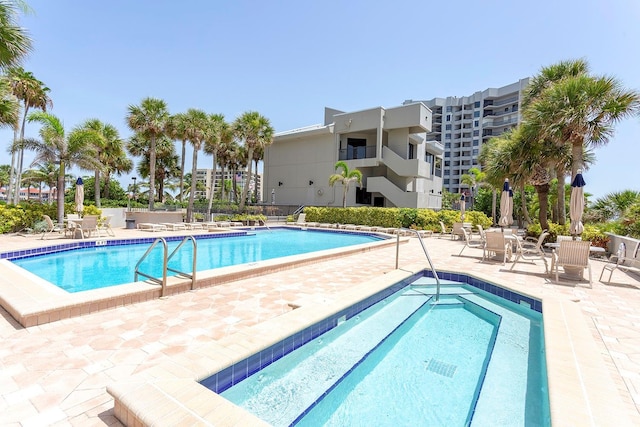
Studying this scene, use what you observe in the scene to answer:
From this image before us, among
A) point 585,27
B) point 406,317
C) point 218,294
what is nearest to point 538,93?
point 585,27

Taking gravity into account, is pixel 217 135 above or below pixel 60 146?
above

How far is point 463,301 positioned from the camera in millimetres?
5797

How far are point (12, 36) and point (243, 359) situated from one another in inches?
448

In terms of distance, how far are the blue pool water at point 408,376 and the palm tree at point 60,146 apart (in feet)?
48.0

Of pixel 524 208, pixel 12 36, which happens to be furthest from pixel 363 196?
pixel 12 36

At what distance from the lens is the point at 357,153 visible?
2667 cm

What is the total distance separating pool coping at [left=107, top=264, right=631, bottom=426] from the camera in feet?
6.56

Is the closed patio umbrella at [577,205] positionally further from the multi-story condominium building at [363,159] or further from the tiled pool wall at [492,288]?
the multi-story condominium building at [363,159]

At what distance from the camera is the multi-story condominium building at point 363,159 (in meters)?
24.0

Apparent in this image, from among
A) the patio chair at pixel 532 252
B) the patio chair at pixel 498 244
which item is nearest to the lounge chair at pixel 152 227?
the patio chair at pixel 498 244

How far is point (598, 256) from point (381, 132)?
54.6 feet

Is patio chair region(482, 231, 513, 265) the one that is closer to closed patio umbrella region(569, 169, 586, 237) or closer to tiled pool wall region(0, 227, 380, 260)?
closed patio umbrella region(569, 169, 586, 237)

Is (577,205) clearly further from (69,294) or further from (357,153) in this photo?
(357,153)

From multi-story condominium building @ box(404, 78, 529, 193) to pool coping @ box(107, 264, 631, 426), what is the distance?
212 feet
